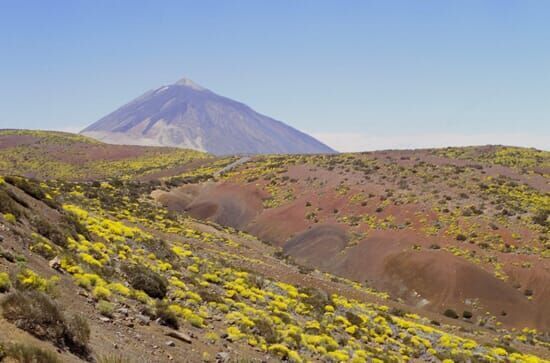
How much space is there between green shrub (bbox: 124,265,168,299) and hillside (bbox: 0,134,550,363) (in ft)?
0.24

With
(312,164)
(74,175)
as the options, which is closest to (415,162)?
(312,164)

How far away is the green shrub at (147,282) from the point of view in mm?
16203

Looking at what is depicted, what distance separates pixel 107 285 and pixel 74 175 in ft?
311

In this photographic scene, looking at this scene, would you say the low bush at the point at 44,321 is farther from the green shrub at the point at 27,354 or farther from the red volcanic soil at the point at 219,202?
the red volcanic soil at the point at 219,202

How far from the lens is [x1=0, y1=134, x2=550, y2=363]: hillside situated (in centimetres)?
1305

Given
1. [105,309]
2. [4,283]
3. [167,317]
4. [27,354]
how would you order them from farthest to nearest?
1. [167,317]
2. [105,309]
3. [4,283]
4. [27,354]

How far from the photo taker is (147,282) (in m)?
16.4

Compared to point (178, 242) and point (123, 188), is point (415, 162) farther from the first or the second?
point (178, 242)

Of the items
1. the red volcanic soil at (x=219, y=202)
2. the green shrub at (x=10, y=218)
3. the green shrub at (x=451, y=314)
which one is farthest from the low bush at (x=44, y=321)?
the red volcanic soil at (x=219, y=202)

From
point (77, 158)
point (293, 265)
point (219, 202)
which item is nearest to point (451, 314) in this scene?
point (293, 265)

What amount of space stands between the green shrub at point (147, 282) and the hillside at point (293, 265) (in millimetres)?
74

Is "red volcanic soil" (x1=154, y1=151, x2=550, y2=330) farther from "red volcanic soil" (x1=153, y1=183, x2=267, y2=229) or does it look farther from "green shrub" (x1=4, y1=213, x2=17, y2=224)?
"green shrub" (x1=4, y1=213, x2=17, y2=224)

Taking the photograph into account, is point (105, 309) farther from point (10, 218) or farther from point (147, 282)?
point (10, 218)

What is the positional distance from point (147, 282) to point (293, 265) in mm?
24080
